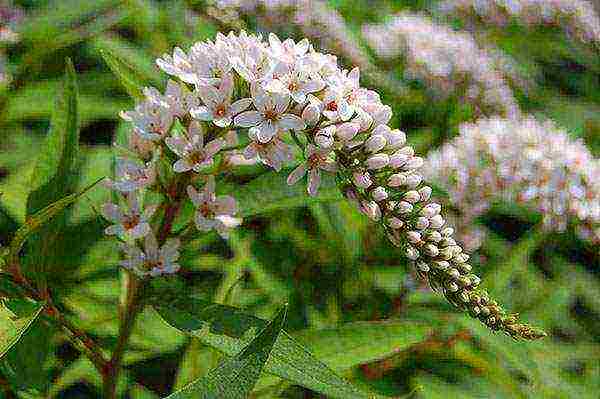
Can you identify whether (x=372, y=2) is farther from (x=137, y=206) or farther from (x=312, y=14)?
(x=137, y=206)

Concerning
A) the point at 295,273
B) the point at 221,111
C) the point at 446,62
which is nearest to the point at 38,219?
the point at 221,111

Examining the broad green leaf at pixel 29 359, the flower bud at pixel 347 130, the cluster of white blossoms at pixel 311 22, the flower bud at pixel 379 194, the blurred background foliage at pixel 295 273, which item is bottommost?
the blurred background foliage at pixel 295 273

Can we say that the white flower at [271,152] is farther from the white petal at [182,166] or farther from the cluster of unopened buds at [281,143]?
the white petal at [182,166]

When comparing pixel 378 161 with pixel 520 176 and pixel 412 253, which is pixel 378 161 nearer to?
pixel 412 253

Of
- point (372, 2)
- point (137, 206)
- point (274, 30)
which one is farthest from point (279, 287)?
point (372, 2)

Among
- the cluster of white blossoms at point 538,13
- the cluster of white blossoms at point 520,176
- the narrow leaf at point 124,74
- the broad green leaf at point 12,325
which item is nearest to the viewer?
the broad green leaf at point 12,325

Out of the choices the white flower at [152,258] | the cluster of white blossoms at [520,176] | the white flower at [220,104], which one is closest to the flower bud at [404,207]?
the white flower at [220,104]
